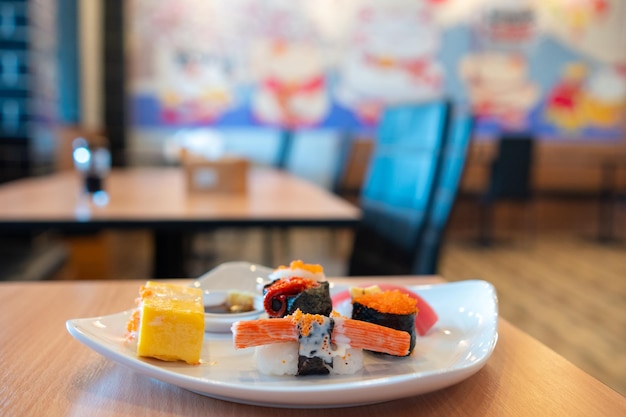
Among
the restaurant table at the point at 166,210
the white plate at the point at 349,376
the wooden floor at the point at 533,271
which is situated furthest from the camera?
the wooden floor at the point at 533,271

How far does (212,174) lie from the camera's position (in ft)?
6.97

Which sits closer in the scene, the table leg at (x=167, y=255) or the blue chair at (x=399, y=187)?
the blue chair at (x=399, y=187)

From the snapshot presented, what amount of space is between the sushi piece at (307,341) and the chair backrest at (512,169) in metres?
5.11

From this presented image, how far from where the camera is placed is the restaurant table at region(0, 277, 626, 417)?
1.58ft

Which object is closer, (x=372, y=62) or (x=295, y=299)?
(x=295, y=299)

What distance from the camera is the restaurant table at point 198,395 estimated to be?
1.58 ft

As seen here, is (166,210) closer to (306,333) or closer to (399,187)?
(399,187)

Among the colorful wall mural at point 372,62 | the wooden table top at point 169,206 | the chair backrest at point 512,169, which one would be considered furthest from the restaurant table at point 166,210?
the colorful wall mural at point 372,62

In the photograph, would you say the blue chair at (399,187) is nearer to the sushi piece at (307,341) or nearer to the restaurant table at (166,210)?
the restaurant table at (166,210)

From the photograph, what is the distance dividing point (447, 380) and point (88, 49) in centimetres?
599

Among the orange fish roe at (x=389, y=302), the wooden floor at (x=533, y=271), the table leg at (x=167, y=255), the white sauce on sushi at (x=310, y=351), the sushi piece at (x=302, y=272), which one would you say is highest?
the sushi piece at (x=302, y=272)

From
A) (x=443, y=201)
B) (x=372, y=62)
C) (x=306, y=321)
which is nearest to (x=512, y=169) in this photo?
(x=372, y=62)

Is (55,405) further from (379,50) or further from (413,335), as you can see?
(379,50)

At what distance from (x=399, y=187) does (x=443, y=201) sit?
224mm
